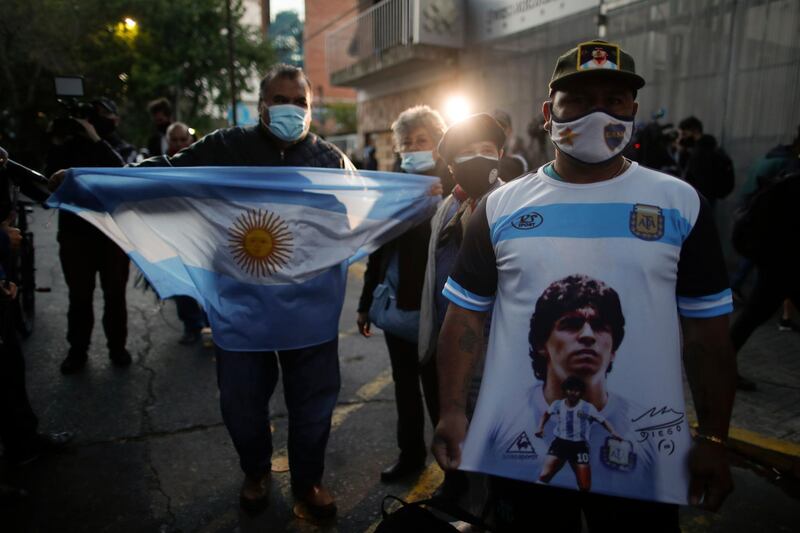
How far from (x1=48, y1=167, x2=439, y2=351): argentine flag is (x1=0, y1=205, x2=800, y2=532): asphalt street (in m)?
0.58

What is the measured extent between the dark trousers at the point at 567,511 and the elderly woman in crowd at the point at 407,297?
44.3 inches

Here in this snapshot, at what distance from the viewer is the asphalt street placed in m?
2.57

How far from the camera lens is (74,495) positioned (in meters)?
2.74

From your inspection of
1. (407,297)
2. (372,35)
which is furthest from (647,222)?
(372,35)

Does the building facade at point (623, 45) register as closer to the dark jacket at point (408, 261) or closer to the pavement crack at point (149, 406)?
the dark jacket at point (408, 261)

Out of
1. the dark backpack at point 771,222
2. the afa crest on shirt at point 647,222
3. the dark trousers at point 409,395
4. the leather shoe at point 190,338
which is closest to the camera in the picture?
the afa crest on shirt at point 647,222

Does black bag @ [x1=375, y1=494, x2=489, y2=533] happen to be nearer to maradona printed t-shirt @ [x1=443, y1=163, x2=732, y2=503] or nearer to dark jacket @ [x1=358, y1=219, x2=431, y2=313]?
maradona printed t-shirt @ [x1=443, y1=163, x2=732, y2=503]

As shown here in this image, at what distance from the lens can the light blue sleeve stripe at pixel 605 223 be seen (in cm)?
138

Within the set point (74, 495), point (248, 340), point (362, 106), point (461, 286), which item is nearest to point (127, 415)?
point (74, 495)

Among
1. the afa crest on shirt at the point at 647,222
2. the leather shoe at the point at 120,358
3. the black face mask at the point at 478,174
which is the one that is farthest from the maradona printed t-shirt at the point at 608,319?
the leather shoe at the point at 120,358

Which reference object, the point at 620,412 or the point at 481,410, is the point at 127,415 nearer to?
the point at 481,410

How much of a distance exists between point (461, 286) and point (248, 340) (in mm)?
1157

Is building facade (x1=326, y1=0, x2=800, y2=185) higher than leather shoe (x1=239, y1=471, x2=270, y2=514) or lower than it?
higher

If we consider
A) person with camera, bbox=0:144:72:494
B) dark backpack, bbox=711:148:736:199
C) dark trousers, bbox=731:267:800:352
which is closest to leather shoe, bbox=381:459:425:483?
person with camera, bbox=0:144:72:494
